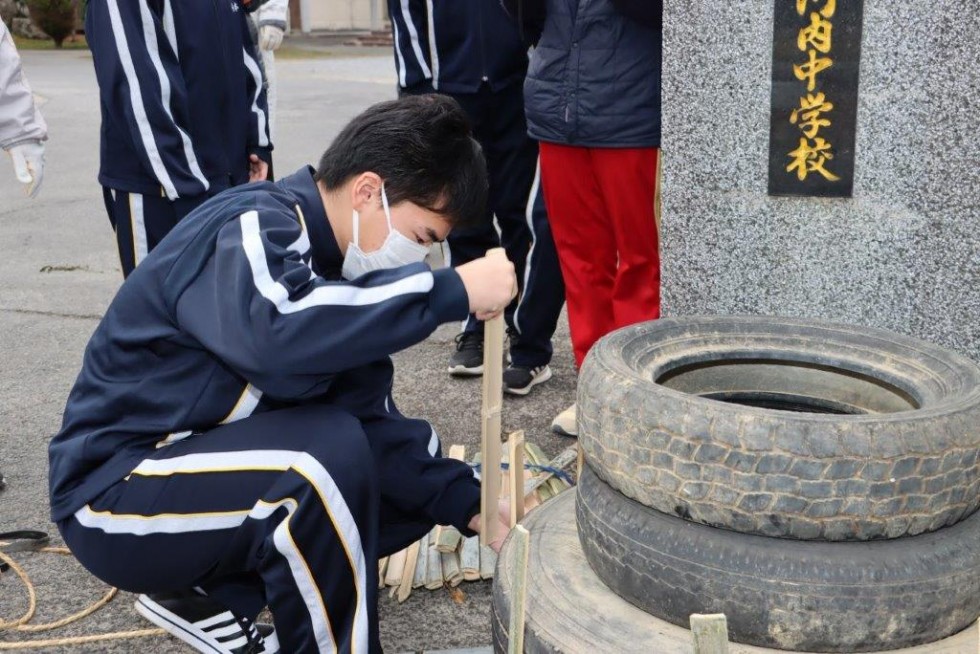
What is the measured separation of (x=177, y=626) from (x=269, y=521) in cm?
43

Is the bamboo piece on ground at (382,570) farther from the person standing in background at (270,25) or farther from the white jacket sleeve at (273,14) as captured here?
the white jacket sleeve at (273,14)

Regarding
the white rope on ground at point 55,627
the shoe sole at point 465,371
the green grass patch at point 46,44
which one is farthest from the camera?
the green grass patch at point 46,44

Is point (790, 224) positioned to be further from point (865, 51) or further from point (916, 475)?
point (916, 475)

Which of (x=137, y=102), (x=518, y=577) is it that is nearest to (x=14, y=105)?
(x=137, y=102)

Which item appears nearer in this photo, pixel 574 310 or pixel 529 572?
pixel 529 572

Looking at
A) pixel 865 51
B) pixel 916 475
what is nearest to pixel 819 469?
pixel 916 475

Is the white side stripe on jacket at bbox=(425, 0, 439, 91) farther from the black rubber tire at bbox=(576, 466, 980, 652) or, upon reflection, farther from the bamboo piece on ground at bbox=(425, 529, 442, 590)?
the black rubber tire at bbox=(576, 466, 980, 652)

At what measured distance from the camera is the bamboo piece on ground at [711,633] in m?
1.19

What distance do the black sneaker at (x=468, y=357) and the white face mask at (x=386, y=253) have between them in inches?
70.2

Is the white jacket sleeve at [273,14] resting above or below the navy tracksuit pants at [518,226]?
above

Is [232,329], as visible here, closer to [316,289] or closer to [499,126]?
[316,289]

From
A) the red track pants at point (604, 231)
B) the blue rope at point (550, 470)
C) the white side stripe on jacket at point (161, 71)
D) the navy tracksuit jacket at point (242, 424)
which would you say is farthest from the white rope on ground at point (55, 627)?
the red track pants at point (604, 231)

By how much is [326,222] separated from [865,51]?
1.23 meters

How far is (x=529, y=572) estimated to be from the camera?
6.12ft
